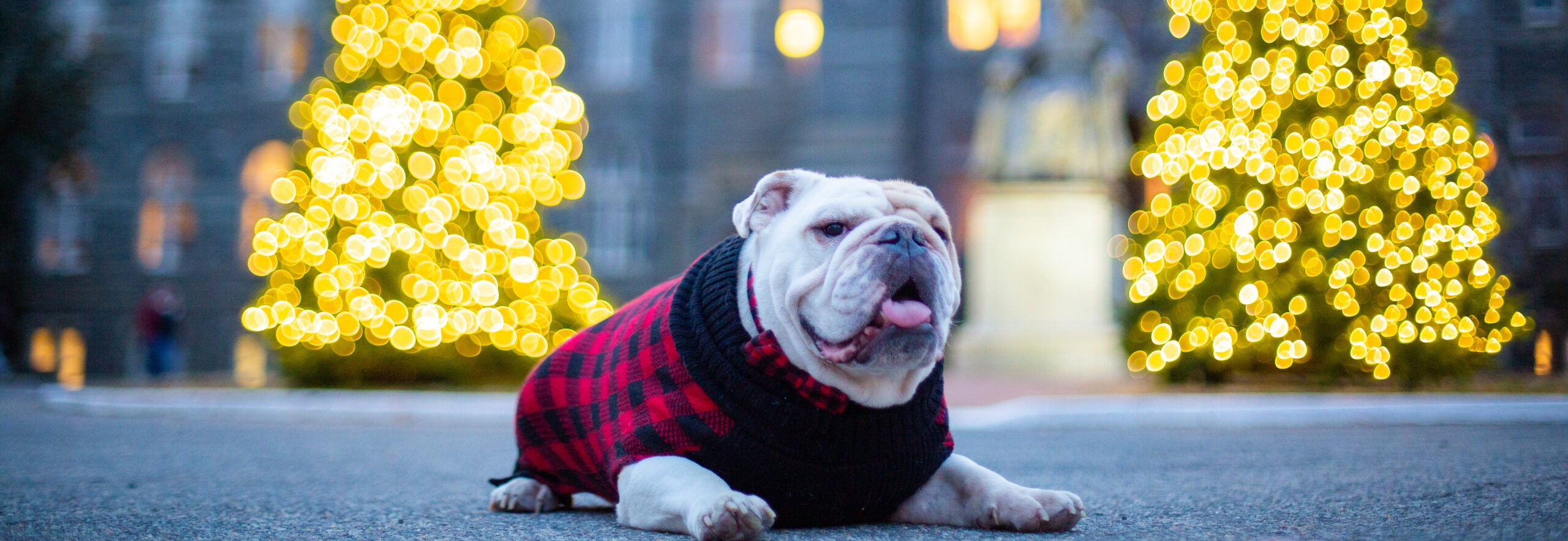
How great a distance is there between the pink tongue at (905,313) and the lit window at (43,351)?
96.1 feet

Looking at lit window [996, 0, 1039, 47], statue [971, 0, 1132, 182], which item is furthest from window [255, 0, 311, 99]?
statue [971, 0, 1132, 182]

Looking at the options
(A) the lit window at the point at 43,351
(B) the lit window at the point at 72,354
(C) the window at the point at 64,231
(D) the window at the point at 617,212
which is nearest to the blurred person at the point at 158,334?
(B) the lit window at the point at 72,354

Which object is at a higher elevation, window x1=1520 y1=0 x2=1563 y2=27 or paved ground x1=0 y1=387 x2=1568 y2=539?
window x1=1520 y1=0 x2=1563 y2=27

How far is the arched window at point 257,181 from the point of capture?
26.8 m

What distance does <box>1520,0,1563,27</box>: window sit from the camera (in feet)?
68.9

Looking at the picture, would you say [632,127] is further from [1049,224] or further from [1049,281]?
[1049,281]

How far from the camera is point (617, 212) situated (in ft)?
82.6

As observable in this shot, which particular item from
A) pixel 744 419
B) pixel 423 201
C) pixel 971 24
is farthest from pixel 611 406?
pixel 971 24

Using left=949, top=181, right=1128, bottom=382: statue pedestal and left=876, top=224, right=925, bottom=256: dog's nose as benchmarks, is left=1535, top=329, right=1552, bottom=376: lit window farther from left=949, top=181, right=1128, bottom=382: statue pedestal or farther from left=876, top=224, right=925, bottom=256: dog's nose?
left=876, top=224, right=925, bottom=256: dog's nose

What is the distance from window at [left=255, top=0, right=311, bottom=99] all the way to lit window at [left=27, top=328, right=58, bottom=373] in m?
7.34

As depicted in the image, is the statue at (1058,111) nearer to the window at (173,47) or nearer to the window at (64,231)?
the window at (173,47)

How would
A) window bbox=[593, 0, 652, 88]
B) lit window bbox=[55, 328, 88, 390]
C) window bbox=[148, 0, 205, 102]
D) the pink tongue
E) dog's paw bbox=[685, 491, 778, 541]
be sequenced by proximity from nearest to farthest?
dog's paw bbox=[685, 491, 778, 541] < the pink tongue < window bbox=[593, 0, 652, 88] < lit window bbox=[55, 328, 88, 390] < window bbox=[148, 0, 205, 102]

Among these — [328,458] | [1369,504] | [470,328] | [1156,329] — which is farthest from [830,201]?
[470,328]

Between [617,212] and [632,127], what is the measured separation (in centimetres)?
180
